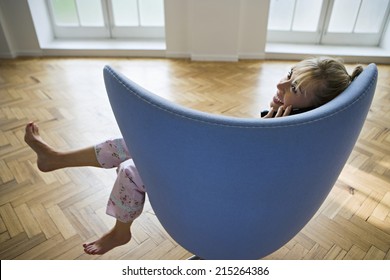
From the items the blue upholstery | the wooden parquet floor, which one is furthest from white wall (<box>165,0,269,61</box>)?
the blue upholstery

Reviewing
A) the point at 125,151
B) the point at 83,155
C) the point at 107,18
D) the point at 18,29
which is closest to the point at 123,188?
the point at 125,151

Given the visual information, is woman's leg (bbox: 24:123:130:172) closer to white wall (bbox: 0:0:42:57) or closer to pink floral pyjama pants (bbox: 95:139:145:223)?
pink floral pyjama pants (bbox: 95:139:145:223)

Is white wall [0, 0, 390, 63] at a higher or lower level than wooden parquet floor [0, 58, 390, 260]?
higher

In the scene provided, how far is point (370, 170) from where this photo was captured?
69.4 inches

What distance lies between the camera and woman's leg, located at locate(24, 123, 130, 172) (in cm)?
111

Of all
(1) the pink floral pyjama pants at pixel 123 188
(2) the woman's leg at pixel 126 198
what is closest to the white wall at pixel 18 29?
(1) the pink floral pyjama pants at pixel 123 188

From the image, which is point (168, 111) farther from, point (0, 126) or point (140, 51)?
point (140, 51)

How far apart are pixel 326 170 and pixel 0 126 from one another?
7.48ft

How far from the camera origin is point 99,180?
64.9 inches

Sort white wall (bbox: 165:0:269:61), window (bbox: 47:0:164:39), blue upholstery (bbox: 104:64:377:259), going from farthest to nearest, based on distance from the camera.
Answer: window (bbox: 47:0:164:39) → white wall (bbox: 165:0:269:61) → blue upholstery (bbox: 104:64:377:259)

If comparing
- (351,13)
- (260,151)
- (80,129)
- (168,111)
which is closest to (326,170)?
(260,151)

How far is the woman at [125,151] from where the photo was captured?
0.78 m

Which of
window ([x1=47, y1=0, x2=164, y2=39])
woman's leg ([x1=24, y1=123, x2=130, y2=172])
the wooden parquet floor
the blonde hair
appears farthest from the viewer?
window ([x1=47, y1=0, x2=164, y2=39])

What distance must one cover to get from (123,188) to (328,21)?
365cm
